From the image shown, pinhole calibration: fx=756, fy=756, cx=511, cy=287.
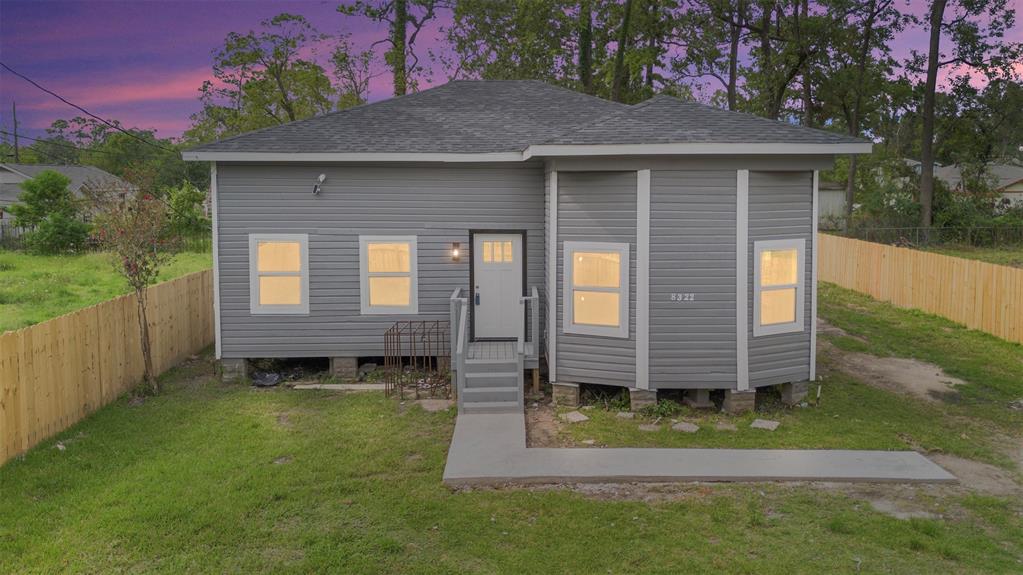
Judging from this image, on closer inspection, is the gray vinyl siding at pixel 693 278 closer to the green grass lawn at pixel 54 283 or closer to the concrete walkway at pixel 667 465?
the concrete walkway at pixel 667 465

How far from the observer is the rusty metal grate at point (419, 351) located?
11977mm

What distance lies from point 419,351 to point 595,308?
3.30 metres

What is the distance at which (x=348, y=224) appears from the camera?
484 inches

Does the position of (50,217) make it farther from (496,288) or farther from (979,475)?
(979,475)

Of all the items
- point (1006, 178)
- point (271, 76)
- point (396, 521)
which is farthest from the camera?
point (1006, 178)

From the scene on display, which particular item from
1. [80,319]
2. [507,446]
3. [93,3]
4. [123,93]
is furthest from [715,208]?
[123,93]

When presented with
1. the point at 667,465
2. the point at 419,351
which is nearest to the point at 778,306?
the point at 667,465

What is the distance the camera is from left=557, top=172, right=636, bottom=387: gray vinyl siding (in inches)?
404

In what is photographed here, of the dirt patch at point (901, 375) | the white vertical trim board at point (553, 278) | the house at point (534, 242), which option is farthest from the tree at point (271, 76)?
the dirt patch at point (901, 375)

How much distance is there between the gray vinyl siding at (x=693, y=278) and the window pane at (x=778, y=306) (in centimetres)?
50

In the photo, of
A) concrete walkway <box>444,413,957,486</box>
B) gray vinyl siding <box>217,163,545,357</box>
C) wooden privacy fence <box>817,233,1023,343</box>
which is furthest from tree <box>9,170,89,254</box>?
wooden privacy fence <box>817,233,1023,343</box>

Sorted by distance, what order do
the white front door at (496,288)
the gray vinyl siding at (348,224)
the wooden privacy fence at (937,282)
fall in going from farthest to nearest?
the wooden privacy fence at (937,282) → the white front door at (496,288) → the gray vinyl siding at (348,224)

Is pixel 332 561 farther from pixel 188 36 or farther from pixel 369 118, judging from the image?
pixel 188 36

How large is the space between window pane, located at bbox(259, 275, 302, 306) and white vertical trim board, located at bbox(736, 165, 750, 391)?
6.86m
